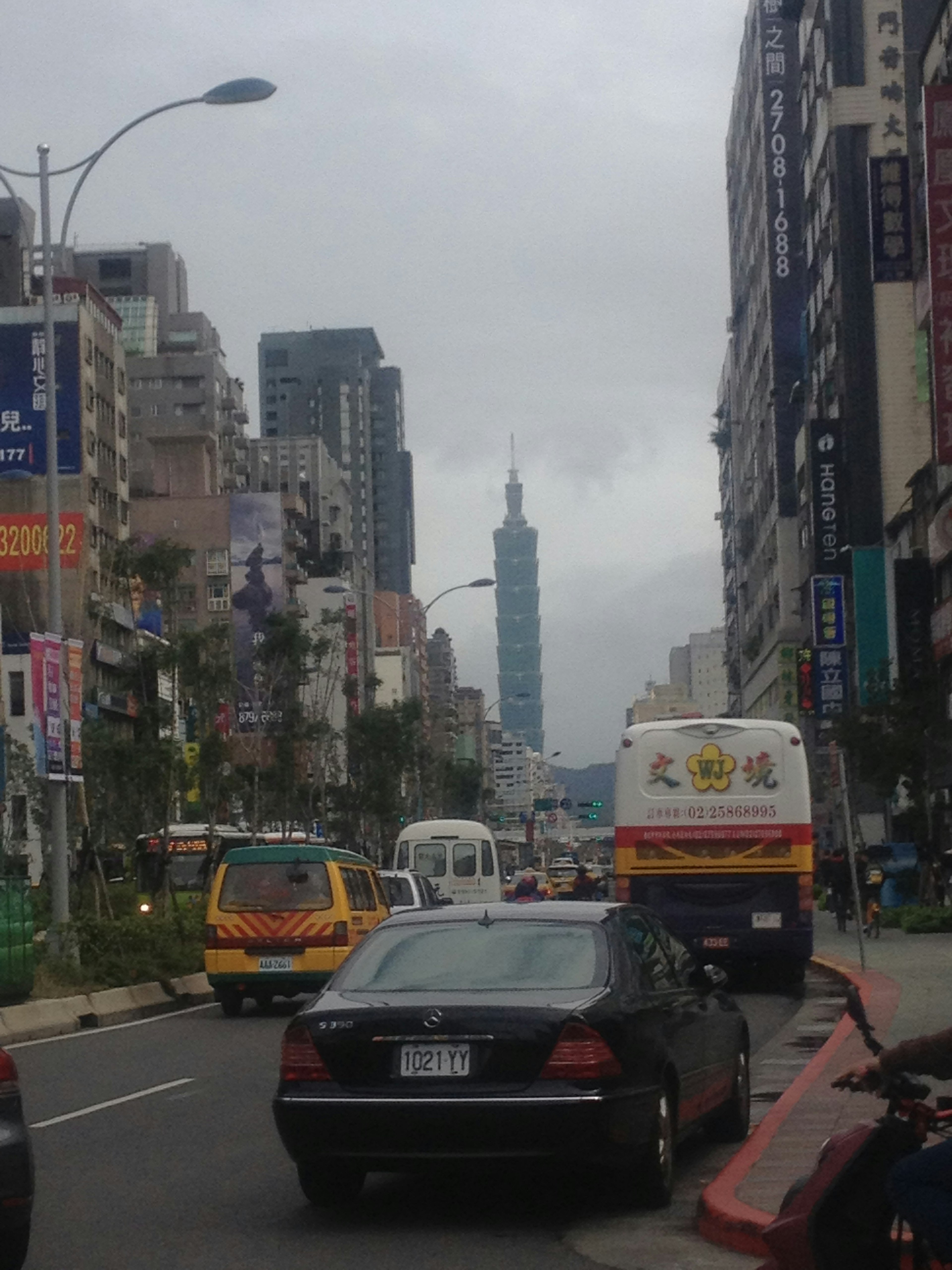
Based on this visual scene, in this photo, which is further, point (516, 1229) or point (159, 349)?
point (159, 349)

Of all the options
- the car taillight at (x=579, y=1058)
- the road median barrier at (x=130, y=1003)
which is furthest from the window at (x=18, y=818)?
the car taillight at (x=579, y=1058)

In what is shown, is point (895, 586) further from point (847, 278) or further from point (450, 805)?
point (450, 805)

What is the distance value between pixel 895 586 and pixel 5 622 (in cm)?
4705

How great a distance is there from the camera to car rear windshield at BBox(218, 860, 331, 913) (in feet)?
77.4

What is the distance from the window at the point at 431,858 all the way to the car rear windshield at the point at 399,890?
1342 centimetres

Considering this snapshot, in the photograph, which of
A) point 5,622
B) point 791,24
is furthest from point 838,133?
point 5,622

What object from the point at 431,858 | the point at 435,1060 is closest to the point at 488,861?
the point at 431,858

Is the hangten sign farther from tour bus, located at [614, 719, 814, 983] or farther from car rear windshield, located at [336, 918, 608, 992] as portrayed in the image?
car rear windshield, located at [336, 918, 608, 992]

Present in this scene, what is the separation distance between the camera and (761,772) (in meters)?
25.9

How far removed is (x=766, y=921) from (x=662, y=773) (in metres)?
2.23

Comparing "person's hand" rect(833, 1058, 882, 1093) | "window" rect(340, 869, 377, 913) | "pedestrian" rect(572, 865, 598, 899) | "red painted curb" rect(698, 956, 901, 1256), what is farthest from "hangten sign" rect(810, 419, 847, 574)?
"person's hand" rect(833, 1058, 882, 1093)

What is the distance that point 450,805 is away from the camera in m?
116

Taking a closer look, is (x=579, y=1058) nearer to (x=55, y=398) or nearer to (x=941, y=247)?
(x=55, y=398)

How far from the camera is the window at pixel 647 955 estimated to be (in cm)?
1034
